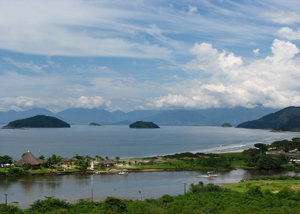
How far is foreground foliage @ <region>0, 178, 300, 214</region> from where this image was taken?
21.2 meters

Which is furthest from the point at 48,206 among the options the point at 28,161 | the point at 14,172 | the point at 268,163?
the point at 268,163

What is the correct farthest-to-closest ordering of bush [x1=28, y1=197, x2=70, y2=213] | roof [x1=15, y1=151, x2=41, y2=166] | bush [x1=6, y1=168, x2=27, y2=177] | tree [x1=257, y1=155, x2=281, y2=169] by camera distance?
tree [x1=257, y1=155, x2=281, y2=169] → roof [x1=15, y1=151, x2=41, y2=166] → bush [x1=6, y1=168, x2=27, y2=177] → bush [x1=28, y1=197, x2=70, y2=213]

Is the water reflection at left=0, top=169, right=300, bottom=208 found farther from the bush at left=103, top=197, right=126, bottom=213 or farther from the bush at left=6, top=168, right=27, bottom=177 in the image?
the bush at left=103, top=197, right=126, bottom=213

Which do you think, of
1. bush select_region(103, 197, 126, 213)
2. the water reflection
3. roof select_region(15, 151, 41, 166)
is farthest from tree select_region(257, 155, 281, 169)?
roof select_region(15, 151, 41, 166)

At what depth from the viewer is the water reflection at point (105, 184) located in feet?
114

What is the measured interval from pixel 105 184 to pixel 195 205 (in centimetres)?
2018

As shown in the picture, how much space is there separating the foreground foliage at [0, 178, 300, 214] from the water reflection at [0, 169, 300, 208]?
7379 mm

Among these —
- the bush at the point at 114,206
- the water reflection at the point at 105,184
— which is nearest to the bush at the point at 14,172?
the water reflection at the point at 105,184

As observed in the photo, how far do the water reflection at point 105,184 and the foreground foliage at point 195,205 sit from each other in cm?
738

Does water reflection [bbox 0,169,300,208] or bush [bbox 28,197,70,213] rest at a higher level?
bush [bbox 28,197,70,213]

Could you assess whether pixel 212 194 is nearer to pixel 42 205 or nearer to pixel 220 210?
pixel 220 210

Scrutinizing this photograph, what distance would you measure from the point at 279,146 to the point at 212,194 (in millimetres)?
67554

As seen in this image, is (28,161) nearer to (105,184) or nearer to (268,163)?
(105,184)

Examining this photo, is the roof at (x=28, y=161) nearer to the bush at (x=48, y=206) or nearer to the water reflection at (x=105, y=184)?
the water reflection at (x=105, y=184)
